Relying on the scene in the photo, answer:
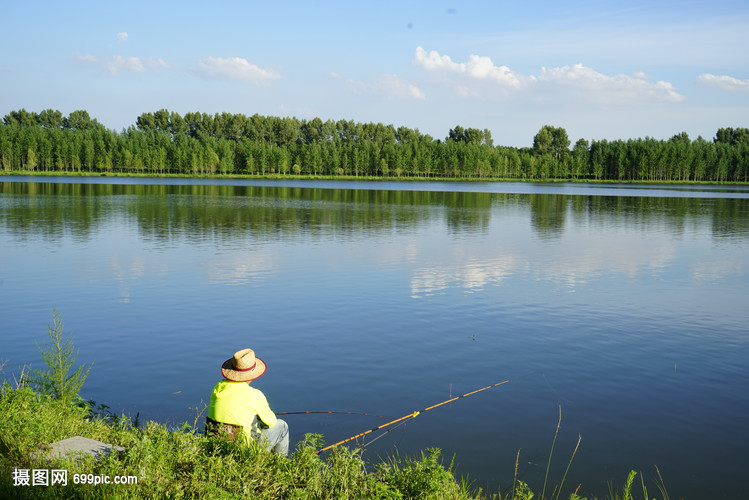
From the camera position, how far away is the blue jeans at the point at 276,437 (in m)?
7.27

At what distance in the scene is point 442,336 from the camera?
15.2m

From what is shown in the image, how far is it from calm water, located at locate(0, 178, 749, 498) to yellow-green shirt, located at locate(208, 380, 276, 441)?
8.13 feet

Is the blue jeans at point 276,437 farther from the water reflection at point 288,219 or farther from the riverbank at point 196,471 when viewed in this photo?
the water reflection at point 288,219

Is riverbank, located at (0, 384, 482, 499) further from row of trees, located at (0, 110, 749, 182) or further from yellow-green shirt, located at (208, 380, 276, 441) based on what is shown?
row of trees, located at (0, 110, 749, 182)

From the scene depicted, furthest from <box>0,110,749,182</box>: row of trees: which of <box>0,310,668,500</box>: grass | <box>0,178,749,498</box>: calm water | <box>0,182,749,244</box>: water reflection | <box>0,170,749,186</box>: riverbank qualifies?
<box>0,310,668,500</box>: grass

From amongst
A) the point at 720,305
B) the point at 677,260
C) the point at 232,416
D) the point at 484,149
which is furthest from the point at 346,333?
the point at 484,149

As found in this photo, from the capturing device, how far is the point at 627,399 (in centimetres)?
1120

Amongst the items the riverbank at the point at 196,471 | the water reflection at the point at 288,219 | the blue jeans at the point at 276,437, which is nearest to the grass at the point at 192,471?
the riverbank at the point at 196,471

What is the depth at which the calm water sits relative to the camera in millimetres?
9664

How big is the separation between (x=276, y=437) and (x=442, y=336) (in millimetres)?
8209

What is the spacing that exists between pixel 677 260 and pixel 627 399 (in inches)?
778

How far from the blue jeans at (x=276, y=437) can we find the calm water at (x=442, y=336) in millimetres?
2092

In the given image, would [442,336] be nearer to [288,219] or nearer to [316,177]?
[288,219]

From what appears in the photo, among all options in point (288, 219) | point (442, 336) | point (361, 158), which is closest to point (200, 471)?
point (442, 336)
